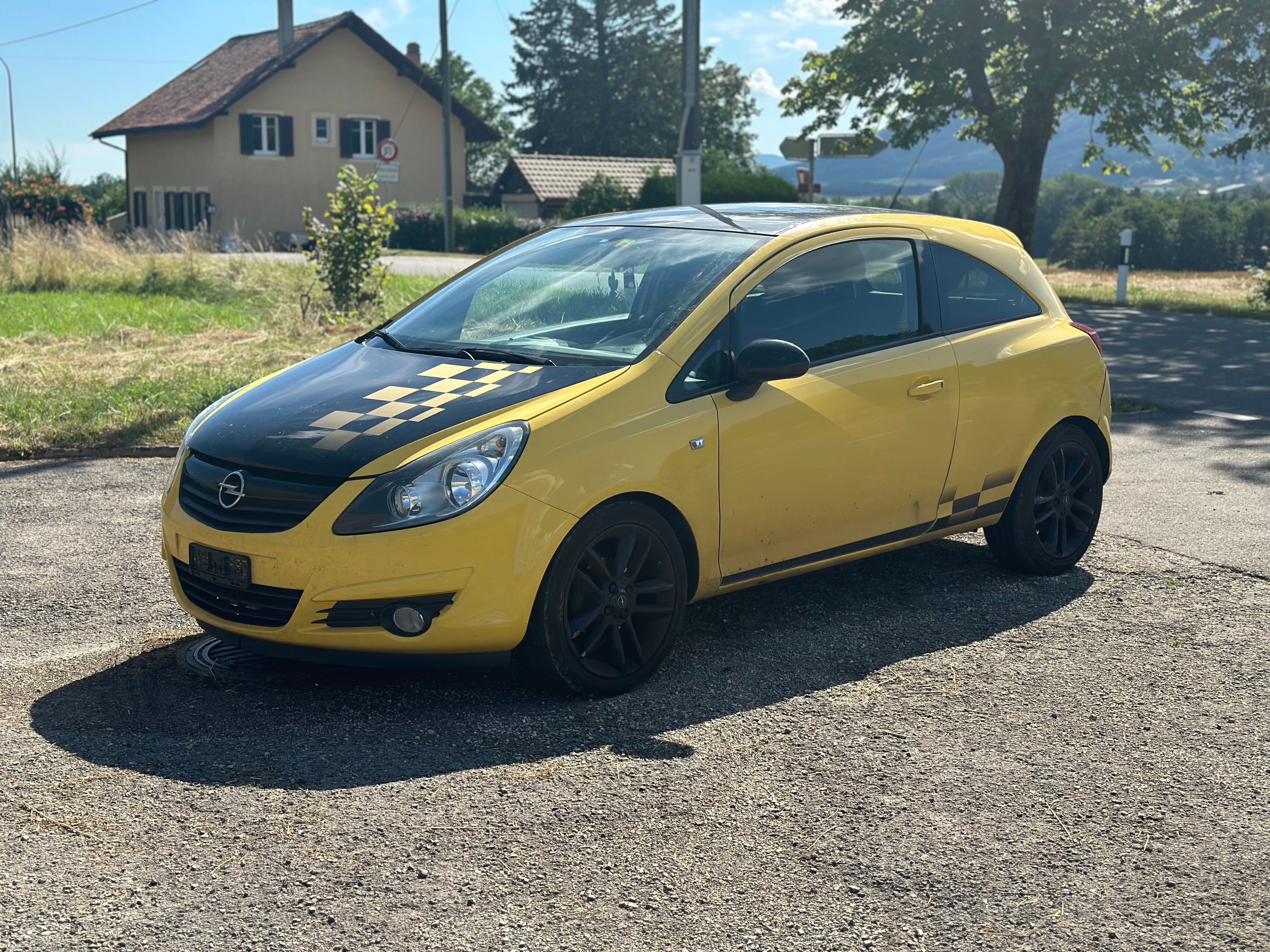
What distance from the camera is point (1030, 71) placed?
26.2 meters

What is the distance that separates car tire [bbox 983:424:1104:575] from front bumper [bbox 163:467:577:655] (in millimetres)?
2585

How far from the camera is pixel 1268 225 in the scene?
54.0 metres

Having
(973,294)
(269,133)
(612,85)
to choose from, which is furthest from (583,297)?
(612,85)

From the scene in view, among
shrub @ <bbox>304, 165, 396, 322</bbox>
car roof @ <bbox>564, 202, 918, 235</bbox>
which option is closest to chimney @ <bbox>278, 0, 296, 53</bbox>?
shrub @ <bbox>304, 165, 396, 322</bbox>

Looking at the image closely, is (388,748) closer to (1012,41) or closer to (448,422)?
(448,422)

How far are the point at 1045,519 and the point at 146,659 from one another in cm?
388

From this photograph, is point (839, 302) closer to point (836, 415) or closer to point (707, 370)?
point (836, 415)

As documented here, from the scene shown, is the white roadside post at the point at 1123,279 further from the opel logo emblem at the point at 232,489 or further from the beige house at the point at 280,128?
the beige house at the point at 280,128

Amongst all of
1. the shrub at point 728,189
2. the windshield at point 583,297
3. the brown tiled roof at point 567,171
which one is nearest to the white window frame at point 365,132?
the brown tiled roof at point 567,171

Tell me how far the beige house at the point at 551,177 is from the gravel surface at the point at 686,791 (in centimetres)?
5054

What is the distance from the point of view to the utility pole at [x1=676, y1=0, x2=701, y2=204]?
1506cm

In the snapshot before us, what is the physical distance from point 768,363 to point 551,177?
54933 millimetres

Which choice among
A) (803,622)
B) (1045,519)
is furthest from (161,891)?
(1045,519)

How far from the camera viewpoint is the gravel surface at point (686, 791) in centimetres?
306
